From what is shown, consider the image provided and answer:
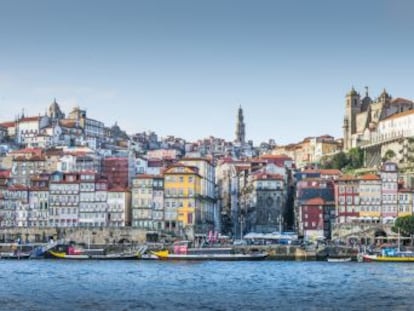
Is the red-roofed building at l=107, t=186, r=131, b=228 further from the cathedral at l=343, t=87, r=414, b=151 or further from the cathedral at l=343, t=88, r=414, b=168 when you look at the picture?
the cathedral at l=343, t=87, r=414, b=151

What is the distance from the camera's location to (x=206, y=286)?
55.1 meters

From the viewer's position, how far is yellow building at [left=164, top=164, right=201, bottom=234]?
98062 mm

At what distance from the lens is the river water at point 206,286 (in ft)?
149

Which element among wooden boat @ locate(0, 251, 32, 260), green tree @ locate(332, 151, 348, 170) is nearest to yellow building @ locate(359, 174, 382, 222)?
green tree @ locate(332, 151, 348, 170)

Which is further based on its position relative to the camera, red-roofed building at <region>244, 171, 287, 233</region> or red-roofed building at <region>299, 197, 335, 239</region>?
red-roofed building at <region>244, 171, 287, 233</region>

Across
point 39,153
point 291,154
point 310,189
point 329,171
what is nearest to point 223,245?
point 310,189

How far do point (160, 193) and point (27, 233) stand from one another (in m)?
13.4

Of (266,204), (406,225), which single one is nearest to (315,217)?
(266,204)

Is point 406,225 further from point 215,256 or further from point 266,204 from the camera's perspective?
point 266,204

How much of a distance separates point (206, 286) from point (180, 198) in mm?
43546

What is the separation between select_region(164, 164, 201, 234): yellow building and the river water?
2053 centimetres

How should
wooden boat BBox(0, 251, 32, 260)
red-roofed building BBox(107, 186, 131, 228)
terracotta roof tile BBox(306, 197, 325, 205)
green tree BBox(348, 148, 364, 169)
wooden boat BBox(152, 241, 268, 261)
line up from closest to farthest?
wooden boat BBox(152, 241, 268, 261) < wooden boat BBox(0, 251, 32, 260) < red-roofed building BBox(107, 186, 131, 228) < terracotta roof tile BBox(306, 197, 325, 205) < green tree BBox(348, 148, 364, 169)

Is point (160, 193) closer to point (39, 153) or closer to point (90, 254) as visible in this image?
point (90, 254)

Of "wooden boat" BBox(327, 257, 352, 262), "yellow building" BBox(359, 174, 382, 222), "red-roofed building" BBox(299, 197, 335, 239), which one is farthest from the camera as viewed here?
"red-roofed building" BBox(299, 197, 335, 239)
